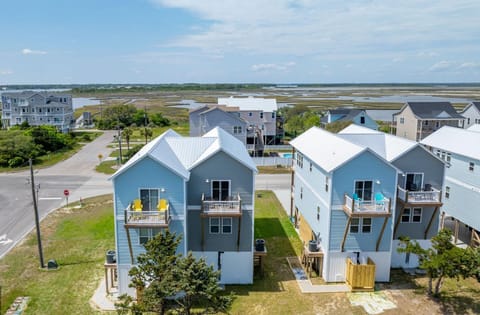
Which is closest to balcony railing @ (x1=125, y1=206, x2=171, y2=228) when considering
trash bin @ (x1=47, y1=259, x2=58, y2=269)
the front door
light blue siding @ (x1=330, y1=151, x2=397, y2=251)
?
the front door

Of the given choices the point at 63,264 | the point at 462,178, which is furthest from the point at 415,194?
the point at 63,264

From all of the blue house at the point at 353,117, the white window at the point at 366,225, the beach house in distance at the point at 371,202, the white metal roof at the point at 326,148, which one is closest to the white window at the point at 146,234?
the beach house in distance at the point at 371,202

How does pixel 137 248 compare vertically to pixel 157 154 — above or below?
below

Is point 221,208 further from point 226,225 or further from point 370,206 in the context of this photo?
point 370,206

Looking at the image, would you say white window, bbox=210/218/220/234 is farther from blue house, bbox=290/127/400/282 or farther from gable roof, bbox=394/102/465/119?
gable roof, bbox=394/102/465/119

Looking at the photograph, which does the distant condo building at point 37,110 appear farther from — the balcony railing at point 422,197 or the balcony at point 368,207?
the balcony railing at point 422,197

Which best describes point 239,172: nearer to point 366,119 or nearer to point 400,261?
point 400,261

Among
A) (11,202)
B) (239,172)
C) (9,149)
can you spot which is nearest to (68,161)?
(9,149)
